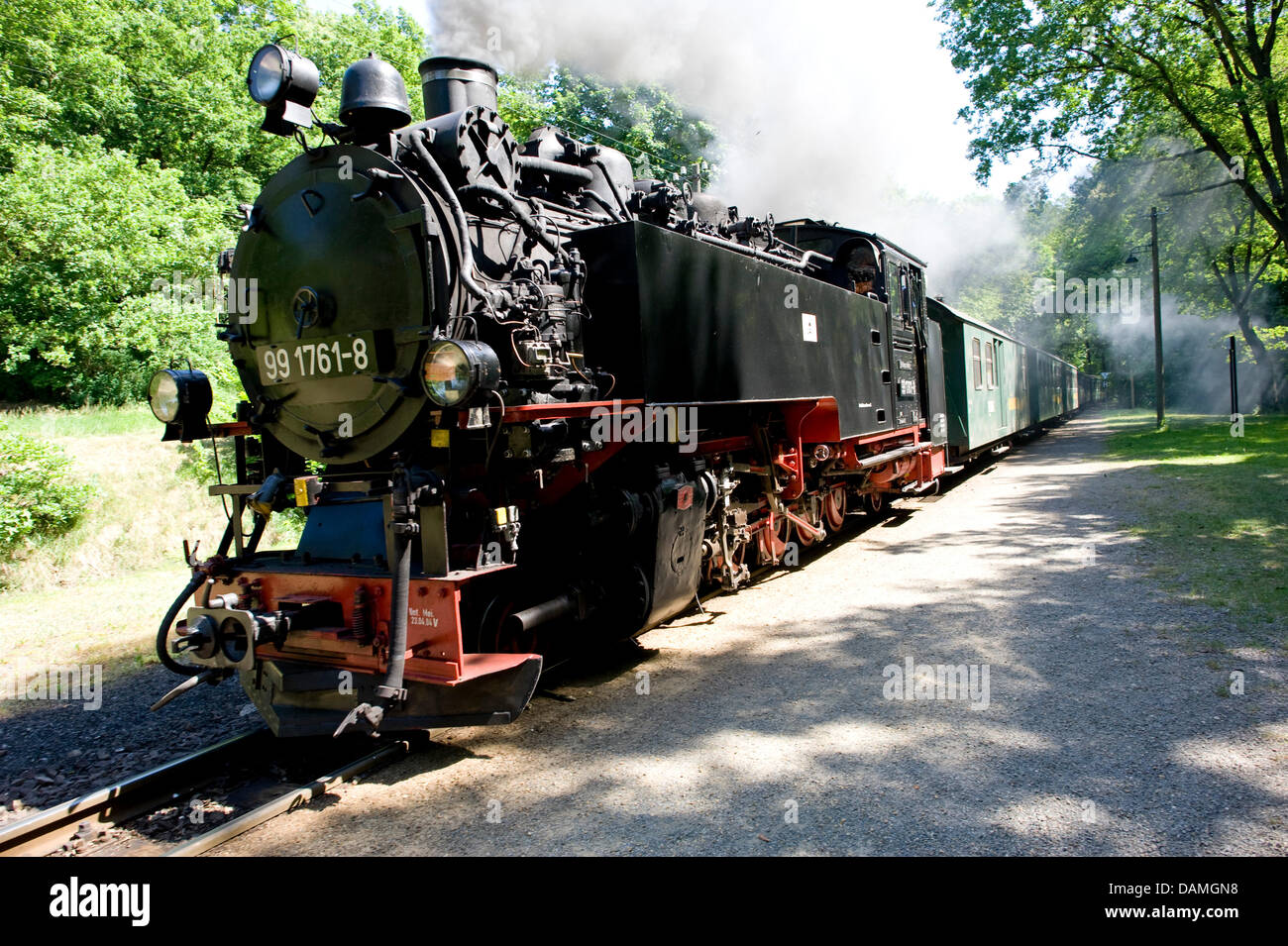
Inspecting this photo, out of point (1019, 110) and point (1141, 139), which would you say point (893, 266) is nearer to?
point (1019, 110)

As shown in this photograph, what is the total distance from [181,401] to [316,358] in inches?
36.1

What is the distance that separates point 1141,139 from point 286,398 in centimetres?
1952

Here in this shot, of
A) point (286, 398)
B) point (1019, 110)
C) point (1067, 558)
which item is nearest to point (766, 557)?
point (1067, 558)

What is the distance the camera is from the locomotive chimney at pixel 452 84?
5.05m

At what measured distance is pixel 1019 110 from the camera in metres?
17.5

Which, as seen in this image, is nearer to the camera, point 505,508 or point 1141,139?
point 505,508

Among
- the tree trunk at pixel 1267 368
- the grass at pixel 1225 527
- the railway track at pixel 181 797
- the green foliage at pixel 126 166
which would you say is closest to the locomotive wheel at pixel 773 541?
the grass at pixel 1225 527

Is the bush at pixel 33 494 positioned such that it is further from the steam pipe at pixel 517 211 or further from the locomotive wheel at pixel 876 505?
the locomotive wheel at pixel 876 505

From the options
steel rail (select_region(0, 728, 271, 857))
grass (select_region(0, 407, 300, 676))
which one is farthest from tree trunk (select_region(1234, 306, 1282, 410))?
steel rail (select_region(0, 728, 271, 857))

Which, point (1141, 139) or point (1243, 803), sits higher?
point (1141, 139)

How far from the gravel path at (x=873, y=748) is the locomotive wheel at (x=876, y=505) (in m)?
3.87

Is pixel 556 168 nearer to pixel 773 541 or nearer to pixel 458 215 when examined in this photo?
pixel 458 215

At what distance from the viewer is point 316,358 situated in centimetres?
441

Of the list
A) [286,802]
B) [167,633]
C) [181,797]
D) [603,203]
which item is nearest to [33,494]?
[167,633]
